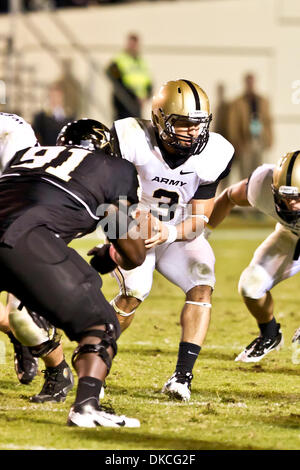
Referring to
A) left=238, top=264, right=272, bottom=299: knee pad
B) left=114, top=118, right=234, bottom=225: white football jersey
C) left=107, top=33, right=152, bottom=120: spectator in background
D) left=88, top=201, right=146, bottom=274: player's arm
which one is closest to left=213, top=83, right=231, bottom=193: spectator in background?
left=107, top=33, right=152, bottom=120: spectator in background

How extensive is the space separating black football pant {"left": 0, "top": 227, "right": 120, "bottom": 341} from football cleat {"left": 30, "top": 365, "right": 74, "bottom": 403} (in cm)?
66

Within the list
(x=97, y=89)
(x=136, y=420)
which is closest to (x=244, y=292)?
(x=136, y=420)

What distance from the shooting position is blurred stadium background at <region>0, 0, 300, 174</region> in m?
14.8

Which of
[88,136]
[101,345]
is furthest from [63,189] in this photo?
[101,345]

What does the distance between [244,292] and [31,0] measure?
10946 millimetres

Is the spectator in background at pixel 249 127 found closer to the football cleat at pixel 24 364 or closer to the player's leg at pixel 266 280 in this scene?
the player's leg at pixel 266 280

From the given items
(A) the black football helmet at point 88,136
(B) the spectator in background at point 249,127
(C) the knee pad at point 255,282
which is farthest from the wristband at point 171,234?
(B) the spectator in background at point 249,127

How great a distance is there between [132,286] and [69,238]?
3.35ft

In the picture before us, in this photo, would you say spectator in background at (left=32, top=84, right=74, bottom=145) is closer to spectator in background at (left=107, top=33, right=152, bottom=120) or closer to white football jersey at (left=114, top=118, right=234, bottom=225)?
spectator in background at (left=107, top=33, right=152, bottom=120)

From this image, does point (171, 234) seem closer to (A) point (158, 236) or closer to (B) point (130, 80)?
(A) point (158, 236)

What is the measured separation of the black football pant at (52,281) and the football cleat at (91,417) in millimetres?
294

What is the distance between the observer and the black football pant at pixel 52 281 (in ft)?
11.9

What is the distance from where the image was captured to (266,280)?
5.43 meters
